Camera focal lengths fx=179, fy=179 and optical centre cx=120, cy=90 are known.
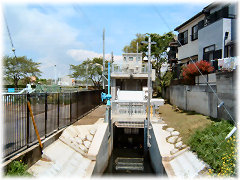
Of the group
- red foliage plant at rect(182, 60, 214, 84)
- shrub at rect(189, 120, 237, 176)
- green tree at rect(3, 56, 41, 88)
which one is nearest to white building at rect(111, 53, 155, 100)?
red foliage plant at rect(182, 60, 214, 84)

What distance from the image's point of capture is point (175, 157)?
7.27 metres

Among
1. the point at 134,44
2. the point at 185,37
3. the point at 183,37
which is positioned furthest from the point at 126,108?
the point at 134,44

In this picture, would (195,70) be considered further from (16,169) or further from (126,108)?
(16,169)

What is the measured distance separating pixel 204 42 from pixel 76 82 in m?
42.4

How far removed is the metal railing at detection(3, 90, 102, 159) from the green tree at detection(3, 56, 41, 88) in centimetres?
2902

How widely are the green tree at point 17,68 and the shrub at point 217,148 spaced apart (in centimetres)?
3504

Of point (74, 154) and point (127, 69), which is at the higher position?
point (127, 69)

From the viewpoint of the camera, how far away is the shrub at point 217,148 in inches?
214

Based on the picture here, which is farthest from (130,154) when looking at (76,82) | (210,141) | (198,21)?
(76,82)

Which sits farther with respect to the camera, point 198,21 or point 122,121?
point 198,21

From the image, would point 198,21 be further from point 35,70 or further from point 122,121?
point 35,70

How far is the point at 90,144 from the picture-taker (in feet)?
27.7

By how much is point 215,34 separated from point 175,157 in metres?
10.7

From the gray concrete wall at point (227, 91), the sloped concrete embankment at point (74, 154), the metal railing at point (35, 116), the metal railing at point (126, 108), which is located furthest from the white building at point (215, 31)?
the metal railing at point (35, 116)
